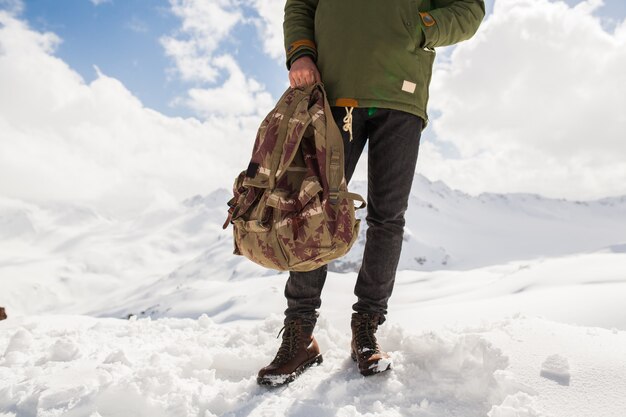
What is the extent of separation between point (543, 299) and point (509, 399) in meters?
2.91

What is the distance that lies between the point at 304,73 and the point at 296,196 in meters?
0.79

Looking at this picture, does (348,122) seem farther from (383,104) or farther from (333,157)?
(333,157)

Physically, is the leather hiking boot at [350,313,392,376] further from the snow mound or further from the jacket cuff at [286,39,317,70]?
the jacket cuff at [286,39,317,70]

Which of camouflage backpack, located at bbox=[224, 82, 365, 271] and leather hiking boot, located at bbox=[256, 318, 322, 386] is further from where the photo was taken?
leather hiking boot, located at bbox=[256, 318, 322, 386]

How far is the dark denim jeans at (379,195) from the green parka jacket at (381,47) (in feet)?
0.32

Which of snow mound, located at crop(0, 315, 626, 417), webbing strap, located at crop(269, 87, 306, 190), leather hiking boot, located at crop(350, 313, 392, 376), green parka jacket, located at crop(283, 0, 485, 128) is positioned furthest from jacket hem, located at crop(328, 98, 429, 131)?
snow mound, located at crop(0, 315, 626, 417)

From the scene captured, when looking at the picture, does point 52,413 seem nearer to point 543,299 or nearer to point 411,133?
point 411,133

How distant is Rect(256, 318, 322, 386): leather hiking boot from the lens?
2451 mm

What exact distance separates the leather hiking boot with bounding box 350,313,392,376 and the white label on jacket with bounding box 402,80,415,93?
136cm

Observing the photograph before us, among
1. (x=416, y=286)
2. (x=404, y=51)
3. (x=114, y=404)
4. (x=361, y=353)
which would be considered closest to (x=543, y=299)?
(x=361, y=353)

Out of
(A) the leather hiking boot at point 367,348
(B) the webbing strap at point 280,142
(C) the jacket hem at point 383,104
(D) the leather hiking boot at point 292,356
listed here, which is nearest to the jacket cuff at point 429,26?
(C) the jacket hem at point 383,104

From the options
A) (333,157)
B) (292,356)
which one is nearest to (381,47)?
(333,157)

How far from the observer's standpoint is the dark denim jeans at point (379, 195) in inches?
104

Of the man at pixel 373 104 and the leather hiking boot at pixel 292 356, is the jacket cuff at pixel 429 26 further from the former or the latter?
the leather hiking boot at pixel 292 356
